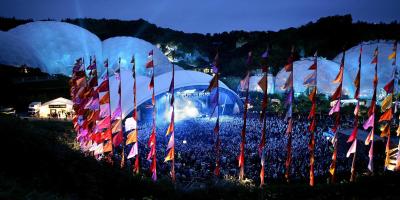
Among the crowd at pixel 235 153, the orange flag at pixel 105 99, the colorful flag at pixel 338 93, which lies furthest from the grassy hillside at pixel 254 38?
the orange flag at pixel 105 99

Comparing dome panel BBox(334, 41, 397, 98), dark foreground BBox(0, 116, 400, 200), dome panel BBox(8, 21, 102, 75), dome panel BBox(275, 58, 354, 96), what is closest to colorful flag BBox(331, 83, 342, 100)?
dark foreground BBox(0, 116, 400, 200)

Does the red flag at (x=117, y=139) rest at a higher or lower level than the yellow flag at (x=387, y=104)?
lower

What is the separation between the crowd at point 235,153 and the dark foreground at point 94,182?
2623 millimetres

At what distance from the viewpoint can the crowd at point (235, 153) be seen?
14.8 meters

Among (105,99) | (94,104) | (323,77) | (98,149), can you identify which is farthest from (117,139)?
(323,77)

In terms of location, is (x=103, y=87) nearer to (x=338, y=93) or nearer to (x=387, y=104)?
(x=338, y=93)

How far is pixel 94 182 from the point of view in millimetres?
9281

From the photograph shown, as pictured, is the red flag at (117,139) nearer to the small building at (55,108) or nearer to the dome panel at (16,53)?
the small building at (55,108)

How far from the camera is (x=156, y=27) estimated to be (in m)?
94.6

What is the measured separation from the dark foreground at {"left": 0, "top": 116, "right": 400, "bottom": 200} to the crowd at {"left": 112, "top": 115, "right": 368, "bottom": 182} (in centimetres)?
262

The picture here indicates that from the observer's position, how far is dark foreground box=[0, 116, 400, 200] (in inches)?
341

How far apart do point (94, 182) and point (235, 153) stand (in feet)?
31.8

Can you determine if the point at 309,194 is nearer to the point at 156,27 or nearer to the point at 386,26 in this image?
the point at 386,26

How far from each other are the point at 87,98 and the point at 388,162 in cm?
1550
